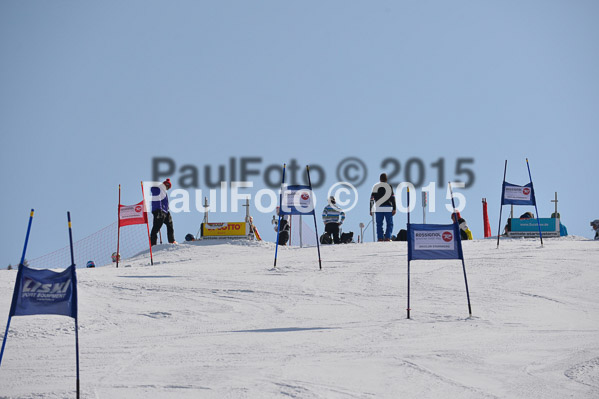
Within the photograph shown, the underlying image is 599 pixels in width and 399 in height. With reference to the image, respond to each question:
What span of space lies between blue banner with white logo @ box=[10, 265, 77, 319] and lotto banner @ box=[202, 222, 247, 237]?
16701 mm

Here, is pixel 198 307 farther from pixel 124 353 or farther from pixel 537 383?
pixel 537 383

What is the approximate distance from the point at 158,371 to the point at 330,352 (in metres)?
2.03

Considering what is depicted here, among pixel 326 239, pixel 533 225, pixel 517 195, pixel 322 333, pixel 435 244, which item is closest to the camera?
pixel 322 333

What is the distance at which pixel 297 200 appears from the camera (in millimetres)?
17188

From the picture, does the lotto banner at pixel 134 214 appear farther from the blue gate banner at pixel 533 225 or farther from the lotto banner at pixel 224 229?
the blue gate banner at pixel 533 225

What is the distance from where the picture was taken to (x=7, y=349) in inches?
389

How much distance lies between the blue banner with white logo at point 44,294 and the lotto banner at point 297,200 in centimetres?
972

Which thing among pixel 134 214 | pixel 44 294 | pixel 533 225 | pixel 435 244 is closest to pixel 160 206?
pixel 134 214

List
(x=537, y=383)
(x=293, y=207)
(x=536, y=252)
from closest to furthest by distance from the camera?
(x=537, y=383)
(x=293, y=207)
(x=536, y=252)

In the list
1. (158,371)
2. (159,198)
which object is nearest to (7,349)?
(158,371)

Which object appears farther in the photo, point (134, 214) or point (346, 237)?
point (346, 237)

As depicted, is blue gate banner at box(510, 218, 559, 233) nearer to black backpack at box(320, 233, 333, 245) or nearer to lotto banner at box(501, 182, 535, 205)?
lotto banner at box(501, 182, 535, 205)

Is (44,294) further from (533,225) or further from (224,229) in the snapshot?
(533,225)

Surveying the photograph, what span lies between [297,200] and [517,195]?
19.5 ft
